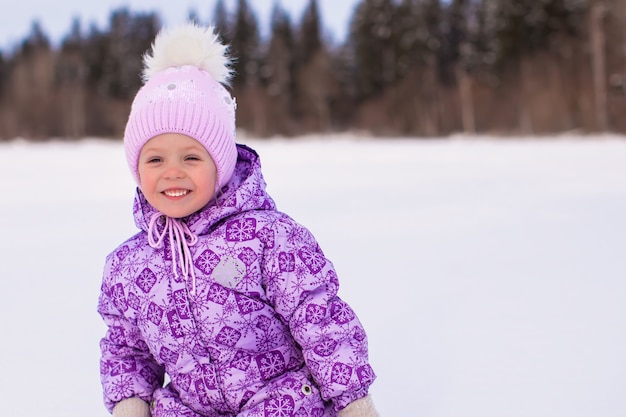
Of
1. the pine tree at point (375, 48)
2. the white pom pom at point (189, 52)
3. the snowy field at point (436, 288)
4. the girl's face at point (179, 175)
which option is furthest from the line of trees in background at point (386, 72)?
the girl's face at point (179, 175)

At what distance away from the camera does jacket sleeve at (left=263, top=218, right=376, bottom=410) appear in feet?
4.58

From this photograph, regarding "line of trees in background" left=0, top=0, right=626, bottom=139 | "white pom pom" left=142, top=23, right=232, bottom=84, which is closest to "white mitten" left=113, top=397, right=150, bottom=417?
"white pom pom" left=142, top=23, right=232, bottom=84

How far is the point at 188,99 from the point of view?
4.86 ft

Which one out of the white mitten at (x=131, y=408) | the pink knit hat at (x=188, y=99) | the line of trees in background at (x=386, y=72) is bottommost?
the white mitten at (x=131, y=408)

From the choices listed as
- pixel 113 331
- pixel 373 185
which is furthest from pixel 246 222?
pixel 373 185

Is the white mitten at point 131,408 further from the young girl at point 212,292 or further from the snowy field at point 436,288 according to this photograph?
the snowy field at point 436,288

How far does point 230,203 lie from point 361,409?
1.72 ft

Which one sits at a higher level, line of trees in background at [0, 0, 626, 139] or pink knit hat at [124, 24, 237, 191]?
line of trees in background at [0, 0, 626, 139]

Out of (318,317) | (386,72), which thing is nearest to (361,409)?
(318,317)

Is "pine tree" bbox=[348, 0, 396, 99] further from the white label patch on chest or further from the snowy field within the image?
the white label patch on chest

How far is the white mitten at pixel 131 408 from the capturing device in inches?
60.5

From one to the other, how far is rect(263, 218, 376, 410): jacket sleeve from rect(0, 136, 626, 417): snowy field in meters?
0.54

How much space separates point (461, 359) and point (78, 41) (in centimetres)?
3575

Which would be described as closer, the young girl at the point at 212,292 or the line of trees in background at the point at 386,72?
the young girl at the point at 212,292
